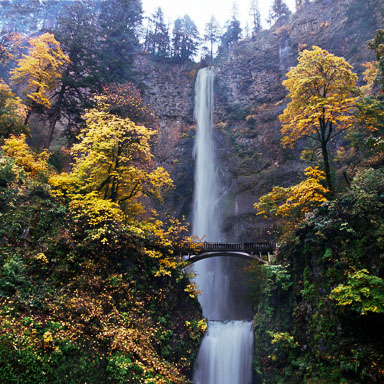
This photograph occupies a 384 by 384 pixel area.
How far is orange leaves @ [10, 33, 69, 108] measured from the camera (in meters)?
17.9

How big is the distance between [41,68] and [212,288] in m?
22.8

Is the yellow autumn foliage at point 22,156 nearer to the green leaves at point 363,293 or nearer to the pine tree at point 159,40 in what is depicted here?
the green leaves at point 363,293

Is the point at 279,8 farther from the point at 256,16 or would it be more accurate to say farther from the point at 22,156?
the point at 22,156

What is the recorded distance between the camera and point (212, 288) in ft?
85.7

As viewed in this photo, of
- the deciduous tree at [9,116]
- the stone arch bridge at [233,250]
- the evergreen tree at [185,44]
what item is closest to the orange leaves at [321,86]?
the stone arch bridge at [233,250]

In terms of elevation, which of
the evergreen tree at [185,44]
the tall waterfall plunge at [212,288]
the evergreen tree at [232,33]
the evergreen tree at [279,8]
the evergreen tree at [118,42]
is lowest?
the tall waterfall plunge at [212,288]

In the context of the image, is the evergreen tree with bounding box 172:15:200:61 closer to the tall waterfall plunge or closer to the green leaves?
the tall waterfall plunge

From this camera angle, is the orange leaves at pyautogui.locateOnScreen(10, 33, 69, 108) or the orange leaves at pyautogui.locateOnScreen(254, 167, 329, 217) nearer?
the orange leaves at pyautogui.locateOnScreen(254, 167, 329, 217)

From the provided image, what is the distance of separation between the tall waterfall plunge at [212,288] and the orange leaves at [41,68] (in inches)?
579

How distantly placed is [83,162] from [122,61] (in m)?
15.3

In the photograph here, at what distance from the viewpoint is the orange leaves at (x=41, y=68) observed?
704 inches

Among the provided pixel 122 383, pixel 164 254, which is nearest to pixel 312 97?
pixel 164 254

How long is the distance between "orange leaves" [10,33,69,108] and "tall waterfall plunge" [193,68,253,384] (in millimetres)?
14700

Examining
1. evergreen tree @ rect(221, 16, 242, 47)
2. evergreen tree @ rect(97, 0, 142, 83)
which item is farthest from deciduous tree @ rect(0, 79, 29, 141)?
evergreen tree @ rect(221, 16, 242, 47)
